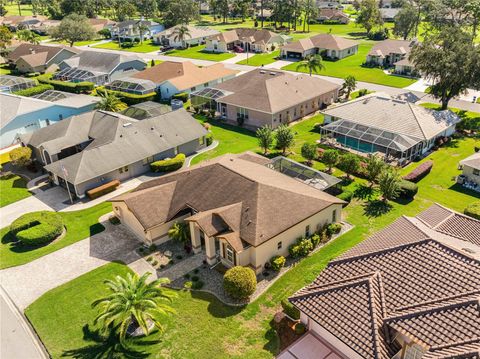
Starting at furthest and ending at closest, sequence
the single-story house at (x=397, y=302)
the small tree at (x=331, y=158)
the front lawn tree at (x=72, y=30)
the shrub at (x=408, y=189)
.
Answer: the front lawn tree at (x=72, y=30) → the small tree at (x=331, y=158) → the shrub at (x=408, y=189) → the single-story house at (x=397, y=302)

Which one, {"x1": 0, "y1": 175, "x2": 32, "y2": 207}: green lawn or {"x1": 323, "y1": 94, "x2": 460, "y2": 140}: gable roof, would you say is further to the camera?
{"x1": 323, "y1": 94, "x2": 460, "y2": 140}: gable roof

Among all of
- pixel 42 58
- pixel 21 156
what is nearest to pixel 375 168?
pixel 21 156

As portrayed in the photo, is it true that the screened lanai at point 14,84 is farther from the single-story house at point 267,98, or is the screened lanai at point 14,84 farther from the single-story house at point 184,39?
the single-story house at point 184,39

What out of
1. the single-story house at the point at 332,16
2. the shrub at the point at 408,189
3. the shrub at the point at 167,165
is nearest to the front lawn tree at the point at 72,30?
the single-story house at the point at 332,16

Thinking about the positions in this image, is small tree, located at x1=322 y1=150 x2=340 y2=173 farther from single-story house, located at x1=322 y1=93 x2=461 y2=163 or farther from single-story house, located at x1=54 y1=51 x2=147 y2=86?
single-story house, located at x1=54 y1=51 x2=147 y2=86

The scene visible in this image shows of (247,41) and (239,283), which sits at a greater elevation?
(247,41)

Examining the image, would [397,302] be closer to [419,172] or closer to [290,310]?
[290,310]

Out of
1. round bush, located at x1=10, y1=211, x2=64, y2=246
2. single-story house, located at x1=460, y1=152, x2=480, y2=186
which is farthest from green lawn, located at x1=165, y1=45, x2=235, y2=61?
round bush, located at x1=10, y1=211, x2=64, y2=246
